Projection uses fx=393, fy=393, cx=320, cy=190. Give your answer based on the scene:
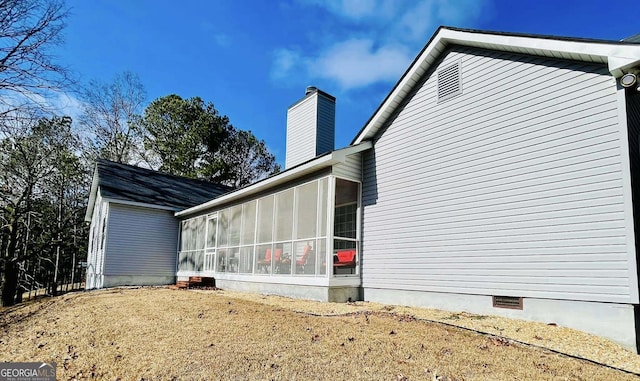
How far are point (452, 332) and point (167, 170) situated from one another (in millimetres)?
25262

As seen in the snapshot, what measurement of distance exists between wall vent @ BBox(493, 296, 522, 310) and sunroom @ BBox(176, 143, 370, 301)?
10.9ft

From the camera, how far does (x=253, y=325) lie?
596 cm

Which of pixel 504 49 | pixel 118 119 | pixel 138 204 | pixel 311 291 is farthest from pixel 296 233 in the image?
pixel 118 119

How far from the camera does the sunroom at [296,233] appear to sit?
8.95 meters

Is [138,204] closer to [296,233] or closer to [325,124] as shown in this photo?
[325,124]

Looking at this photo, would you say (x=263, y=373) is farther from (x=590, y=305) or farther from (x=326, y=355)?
(x=590, y=305)

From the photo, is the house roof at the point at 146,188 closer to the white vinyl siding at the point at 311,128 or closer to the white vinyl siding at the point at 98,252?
the white vinyl siding at the point at 98,252

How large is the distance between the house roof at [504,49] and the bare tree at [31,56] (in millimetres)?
6219

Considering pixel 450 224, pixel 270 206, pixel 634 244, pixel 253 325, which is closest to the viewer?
pixel 634 244

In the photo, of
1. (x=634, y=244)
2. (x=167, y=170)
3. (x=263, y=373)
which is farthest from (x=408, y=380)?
(x=167, y=170)

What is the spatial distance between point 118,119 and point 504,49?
2652cm

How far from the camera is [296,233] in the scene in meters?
9.95

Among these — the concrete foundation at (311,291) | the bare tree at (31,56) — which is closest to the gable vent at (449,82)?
the concrete foundation at (311,291)

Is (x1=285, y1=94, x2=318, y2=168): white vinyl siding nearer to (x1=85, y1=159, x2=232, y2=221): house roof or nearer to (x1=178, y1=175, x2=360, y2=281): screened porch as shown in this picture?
(x1=178, y1=175, x2=360, y2=281): screened porch
